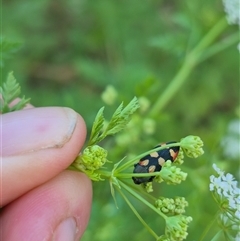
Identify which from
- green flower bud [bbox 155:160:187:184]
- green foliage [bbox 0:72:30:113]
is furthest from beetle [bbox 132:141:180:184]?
green foliage [bbox 0:72:30:113]

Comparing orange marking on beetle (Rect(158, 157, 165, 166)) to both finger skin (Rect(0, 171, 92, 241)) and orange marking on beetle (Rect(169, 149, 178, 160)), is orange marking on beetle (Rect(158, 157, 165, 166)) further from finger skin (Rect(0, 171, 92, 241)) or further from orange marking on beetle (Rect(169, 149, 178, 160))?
finger skin (Rect(0, 171, 92, 241))

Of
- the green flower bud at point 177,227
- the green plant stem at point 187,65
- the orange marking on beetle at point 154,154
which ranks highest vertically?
the orange marking on beetle at point 154,154

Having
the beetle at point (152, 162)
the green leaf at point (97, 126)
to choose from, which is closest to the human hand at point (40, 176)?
the green leaf at point (97, 126)

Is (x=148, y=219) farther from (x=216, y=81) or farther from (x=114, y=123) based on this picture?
(x=216, y=81)

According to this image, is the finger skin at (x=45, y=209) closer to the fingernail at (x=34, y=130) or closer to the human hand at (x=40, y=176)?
the human hand at (x=40, y=176)

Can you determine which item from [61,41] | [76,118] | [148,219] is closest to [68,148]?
[76,118]

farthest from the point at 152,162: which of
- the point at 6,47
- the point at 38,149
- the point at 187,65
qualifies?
the point at 187,65
